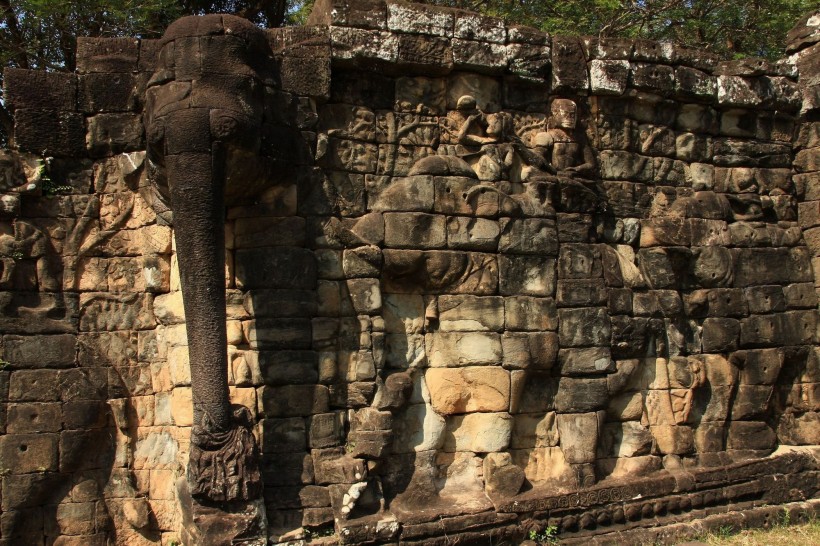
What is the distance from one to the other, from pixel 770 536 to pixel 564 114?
436 cm

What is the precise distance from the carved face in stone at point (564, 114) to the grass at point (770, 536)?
399 cm

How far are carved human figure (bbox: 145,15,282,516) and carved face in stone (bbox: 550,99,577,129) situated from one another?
2.96 m

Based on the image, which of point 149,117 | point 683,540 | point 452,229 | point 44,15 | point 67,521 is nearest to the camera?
point 149,117

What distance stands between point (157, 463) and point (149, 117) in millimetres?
2814

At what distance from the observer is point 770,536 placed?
7.02 meters

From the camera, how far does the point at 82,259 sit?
20.9ft

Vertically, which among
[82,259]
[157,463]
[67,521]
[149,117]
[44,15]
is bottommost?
[67,521]

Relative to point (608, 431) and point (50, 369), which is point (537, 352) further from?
point (50, 369)

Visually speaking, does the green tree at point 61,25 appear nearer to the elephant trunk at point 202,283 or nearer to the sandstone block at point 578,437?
the elephant trunk at point 202,283

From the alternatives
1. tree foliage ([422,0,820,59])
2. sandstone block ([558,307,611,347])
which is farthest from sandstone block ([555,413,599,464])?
tree foliage ([422,0,820,59])

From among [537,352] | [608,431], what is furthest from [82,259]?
[608,431]

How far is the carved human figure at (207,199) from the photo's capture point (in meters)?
5.35

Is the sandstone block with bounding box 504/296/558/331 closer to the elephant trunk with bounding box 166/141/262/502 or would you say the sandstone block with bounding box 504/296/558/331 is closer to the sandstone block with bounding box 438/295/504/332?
the sandstone block with bounding box 438/295/504/332

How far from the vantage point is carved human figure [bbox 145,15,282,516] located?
535 cm
